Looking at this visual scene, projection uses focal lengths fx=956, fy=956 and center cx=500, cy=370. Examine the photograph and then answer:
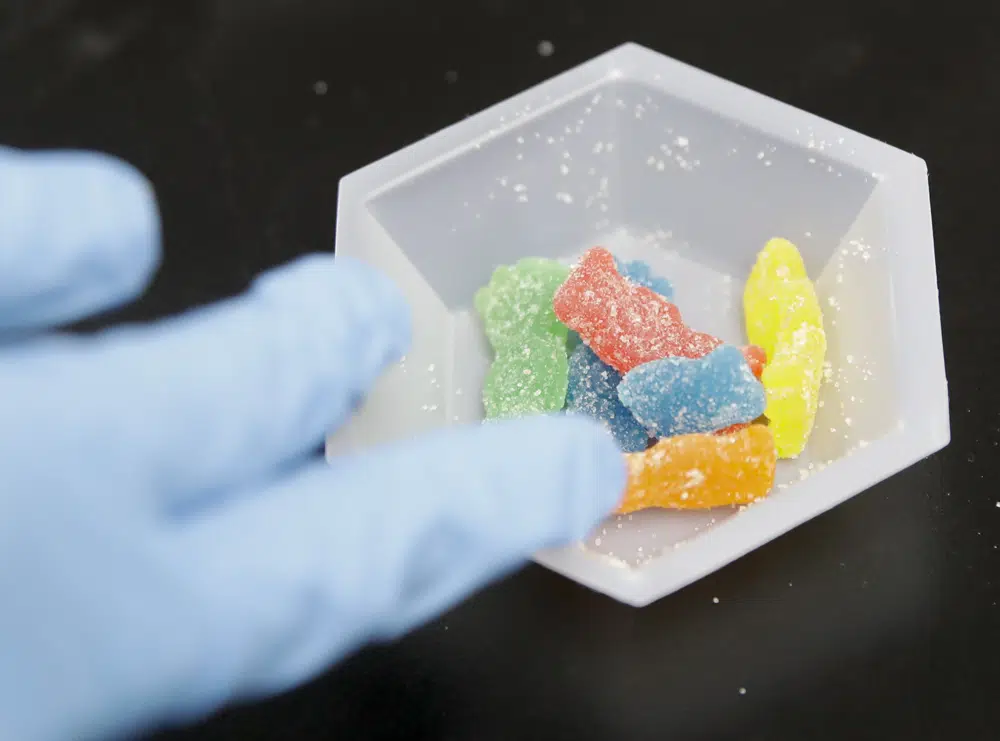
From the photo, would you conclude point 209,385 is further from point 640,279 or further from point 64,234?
point 640,279

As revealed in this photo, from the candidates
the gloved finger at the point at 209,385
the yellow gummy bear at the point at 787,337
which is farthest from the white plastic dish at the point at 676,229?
the gloved finger at the point at 209,385

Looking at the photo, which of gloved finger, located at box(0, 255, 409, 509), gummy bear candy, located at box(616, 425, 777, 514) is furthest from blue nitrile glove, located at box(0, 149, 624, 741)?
gummy bear candy, located at box(616, 425, 777, 514)

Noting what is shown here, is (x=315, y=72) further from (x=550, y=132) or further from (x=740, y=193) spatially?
(x=740, y=193)

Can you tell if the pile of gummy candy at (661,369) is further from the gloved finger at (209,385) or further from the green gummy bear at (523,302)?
the gloved finger at (209,385)

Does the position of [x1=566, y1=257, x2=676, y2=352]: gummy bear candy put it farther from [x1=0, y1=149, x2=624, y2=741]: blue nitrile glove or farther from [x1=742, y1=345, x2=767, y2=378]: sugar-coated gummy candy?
[x1=0, y1=149, x2=624, y2=741]: blue nitrile glove

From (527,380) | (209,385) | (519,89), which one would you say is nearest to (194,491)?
(209,385)

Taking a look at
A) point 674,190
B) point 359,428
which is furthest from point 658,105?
point 359,428
